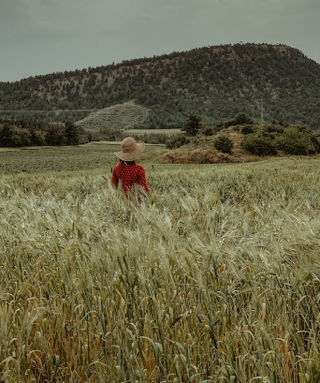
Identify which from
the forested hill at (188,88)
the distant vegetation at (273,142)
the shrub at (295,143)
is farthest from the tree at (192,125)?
the forested hill at (188,88)

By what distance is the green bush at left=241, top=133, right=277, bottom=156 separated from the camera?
34.1 m

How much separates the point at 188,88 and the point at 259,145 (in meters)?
146

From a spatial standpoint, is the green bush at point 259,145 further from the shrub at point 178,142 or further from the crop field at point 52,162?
the crop field at point 52,162

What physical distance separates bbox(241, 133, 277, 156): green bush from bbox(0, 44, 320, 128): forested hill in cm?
9479

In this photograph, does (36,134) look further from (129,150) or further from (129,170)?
(129,170)

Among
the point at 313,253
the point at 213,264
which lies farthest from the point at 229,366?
the point at 313,253

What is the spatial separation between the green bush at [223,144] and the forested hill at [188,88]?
94.6m

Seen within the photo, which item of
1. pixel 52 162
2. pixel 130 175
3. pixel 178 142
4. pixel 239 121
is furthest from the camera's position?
pixel 239 121

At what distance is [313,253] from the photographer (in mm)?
2225

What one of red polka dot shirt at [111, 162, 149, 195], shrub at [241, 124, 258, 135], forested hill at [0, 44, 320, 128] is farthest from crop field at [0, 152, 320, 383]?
forested hill at [0, 44, 320, 128]

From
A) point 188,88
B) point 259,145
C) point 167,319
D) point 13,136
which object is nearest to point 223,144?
point 259,145

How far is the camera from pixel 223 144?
3456cm

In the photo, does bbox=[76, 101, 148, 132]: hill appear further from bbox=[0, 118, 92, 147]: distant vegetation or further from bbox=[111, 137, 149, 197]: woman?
bbox=[111, 137, 149, 197]: woman

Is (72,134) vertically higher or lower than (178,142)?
higher
